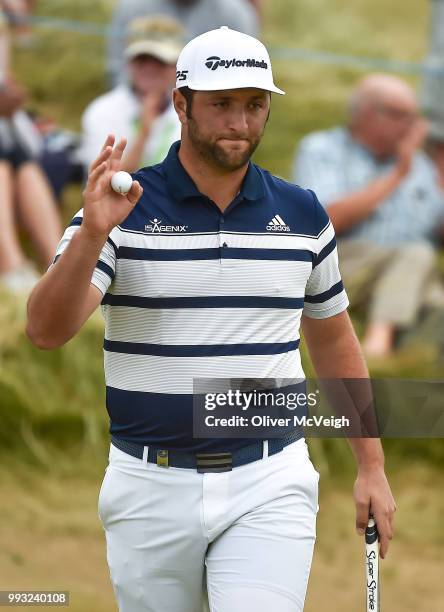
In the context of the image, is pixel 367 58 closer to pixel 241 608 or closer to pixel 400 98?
pixel 400 98

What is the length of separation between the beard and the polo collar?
84 millimetres

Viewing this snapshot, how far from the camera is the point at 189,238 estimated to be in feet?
11.8

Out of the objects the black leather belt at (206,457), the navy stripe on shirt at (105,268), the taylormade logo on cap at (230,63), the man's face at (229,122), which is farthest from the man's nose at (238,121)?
the black leather belt at (206,457)

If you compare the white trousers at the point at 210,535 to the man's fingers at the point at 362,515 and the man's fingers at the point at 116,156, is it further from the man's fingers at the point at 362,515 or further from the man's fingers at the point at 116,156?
the man's fingers at the point at 116,156

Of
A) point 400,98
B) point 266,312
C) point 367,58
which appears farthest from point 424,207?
point 266,312

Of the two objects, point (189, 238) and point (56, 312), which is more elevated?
point (189, 238)

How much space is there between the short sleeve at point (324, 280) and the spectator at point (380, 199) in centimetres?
374

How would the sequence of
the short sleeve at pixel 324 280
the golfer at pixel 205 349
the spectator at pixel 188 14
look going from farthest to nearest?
the spectator at pixel 188 14 < the short sleeve at pixel 324 280 < the golfer at pixel 205 349

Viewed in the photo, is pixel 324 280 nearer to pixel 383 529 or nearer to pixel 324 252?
pixel 324 252

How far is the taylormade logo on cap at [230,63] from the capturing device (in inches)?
141

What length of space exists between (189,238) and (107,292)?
0.88ft

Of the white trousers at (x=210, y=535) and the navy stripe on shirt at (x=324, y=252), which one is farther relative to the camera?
the navy stripe on shirt at (x=324, y=252)

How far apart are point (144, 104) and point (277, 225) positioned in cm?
408

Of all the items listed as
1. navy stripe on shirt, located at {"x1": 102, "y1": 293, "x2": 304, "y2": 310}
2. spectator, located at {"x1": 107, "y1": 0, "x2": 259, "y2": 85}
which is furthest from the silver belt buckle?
spectator, located at {"x1": 107, "y1": 0, "x2": 259, "y2": 85}
